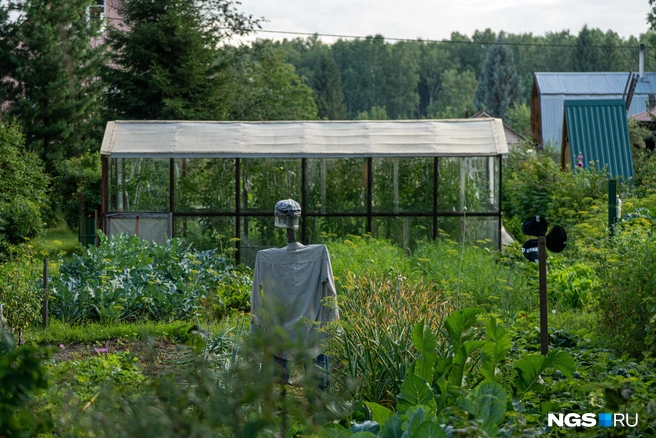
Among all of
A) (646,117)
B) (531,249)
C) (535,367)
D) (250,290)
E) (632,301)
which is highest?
(646,117)

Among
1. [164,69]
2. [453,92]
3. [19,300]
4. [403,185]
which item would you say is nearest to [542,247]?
[19,300]

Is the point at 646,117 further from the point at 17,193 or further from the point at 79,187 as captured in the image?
the point at 17,193

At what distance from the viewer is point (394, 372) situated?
5.66 m

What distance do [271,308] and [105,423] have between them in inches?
21.6

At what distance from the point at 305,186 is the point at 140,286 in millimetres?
4907

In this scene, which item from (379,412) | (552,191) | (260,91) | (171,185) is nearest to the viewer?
(379,412)

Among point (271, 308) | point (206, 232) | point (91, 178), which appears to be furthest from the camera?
point (91, 178)

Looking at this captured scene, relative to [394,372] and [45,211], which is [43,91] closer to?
[45,211]

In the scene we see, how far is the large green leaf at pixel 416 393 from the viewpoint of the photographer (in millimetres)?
4746

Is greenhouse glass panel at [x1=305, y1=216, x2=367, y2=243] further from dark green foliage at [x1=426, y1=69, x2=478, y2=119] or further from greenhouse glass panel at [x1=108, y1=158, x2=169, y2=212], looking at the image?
dark green foliage at [x1=426, y1=69, x2=478, y2=119]

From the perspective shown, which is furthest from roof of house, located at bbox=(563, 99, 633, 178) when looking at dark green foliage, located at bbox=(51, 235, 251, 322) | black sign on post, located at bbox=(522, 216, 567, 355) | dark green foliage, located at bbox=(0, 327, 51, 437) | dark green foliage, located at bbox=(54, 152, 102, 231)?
dark green foliage, located at bbox=(0, 327, 51, 437)

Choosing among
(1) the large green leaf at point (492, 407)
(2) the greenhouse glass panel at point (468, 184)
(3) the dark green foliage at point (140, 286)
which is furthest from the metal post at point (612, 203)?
(1) the large green leaf at point (492, 407)

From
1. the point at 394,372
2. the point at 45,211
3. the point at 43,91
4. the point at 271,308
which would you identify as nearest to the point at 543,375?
the point at 394,372

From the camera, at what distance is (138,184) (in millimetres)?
14289
